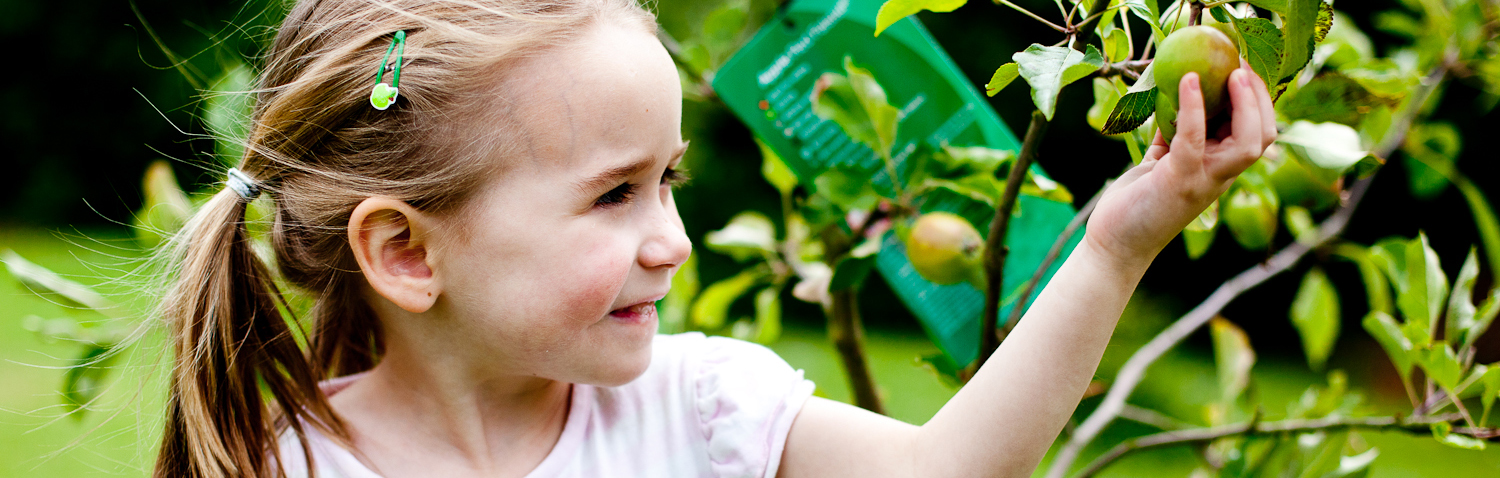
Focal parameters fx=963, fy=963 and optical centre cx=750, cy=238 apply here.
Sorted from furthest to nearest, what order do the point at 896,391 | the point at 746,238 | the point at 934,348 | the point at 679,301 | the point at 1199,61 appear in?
the point at 934,348 < the point at 896,391 < the point at 679,301 < the point at 746,238 < the point at 1199,61

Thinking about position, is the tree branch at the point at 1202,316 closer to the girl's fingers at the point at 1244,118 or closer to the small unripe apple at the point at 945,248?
the small unripe apple at the point at 945,248

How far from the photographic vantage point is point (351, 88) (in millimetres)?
706

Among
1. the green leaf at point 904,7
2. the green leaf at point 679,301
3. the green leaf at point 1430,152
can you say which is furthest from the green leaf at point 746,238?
the green leaf at point 1430,152

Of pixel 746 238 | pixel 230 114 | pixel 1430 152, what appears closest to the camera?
pixel 230 114

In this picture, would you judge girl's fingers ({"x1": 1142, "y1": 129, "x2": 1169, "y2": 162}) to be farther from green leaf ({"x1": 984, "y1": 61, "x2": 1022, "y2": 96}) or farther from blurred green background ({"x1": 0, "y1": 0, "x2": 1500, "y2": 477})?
blurred green background ({"x1": 0, "y1": 0, "x2": 1500, "y2": 477})

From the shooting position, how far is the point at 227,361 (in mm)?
781

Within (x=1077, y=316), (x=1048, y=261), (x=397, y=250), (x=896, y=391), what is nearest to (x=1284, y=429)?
(x=1048, y=261)

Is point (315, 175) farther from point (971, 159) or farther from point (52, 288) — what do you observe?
point (971, 159)

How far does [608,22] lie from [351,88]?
19 centimetres

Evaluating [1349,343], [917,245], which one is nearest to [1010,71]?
[917,245]

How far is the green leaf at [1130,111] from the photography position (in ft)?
1.58

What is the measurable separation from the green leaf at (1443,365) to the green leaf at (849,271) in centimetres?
41

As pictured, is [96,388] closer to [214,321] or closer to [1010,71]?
[214,321]

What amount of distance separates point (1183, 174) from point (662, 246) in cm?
35
